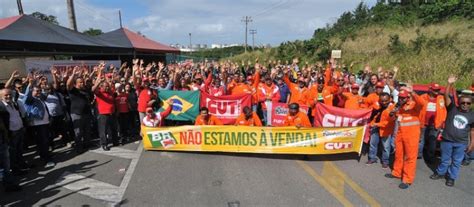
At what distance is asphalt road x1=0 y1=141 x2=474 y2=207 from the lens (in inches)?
218

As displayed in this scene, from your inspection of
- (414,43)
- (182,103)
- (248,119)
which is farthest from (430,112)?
(414,43)

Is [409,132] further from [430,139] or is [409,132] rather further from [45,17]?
[45,17]

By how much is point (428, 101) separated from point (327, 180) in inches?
120

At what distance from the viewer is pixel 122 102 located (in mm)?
9258

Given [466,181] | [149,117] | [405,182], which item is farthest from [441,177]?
[149,117]

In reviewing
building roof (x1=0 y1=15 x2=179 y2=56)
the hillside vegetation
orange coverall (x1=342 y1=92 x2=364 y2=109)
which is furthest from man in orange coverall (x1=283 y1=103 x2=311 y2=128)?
the hillside vegetation

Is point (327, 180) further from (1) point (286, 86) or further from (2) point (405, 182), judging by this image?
(1) point (286, 86)

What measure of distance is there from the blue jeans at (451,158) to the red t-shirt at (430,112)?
1.23m

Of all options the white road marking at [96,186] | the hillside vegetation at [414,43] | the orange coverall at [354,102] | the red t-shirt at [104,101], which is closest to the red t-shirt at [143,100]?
the red t-shirt at [104,101]

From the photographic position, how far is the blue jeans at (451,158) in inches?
239

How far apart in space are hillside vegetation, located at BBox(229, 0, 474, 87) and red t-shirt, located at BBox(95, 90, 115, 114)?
48.0 feet

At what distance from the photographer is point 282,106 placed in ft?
31.4

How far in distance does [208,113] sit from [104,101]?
8.52 feet

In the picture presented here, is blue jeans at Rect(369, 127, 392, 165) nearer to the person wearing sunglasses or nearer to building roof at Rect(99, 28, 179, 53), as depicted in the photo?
the person wearing sunglasses
